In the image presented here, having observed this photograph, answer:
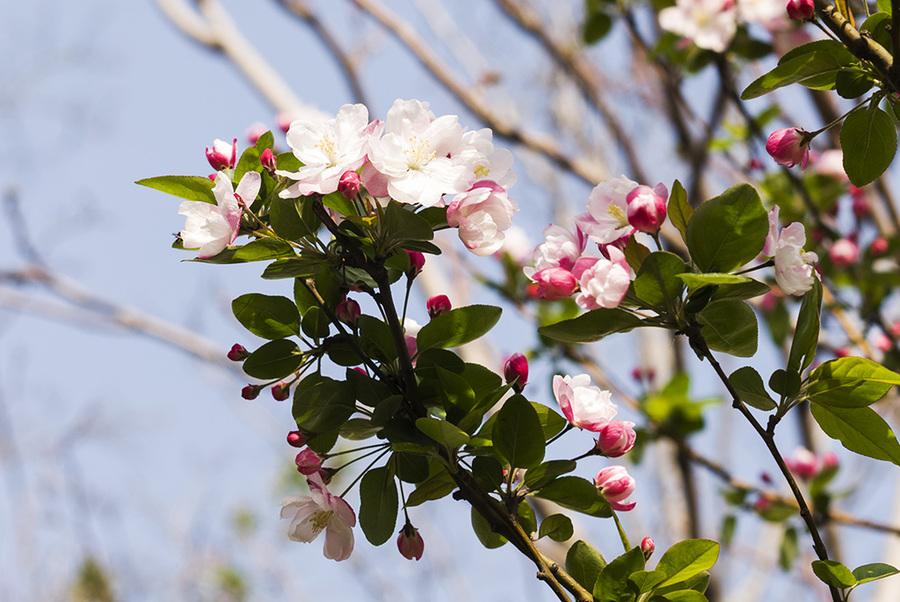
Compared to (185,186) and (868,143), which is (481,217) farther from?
(868,143)

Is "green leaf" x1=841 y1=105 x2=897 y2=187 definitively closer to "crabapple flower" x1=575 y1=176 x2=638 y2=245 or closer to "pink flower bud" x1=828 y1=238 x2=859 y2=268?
"crabapple flower" x1=575 y1=176 x2=638 y2=245

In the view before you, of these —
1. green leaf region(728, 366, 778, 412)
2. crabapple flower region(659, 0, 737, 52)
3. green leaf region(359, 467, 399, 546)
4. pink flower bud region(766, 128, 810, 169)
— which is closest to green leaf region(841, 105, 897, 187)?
pink flower bud region(766, 128, 810, 169)

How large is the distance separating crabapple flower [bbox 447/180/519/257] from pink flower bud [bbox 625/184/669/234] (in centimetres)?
11

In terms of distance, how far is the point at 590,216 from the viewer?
2.32 ft

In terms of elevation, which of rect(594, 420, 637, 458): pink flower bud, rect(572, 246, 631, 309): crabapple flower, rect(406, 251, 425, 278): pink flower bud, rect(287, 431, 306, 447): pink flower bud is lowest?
rect(287, 431, 306, 447): pink flower bud

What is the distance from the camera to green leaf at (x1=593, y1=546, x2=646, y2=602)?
64cm

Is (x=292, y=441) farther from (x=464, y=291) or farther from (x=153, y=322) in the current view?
(x=153, y=322)

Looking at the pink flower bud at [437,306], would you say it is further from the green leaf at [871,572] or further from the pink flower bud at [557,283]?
the green leaf at [871,572]

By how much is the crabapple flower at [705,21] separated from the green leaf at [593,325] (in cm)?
121

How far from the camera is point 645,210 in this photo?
2.14ft

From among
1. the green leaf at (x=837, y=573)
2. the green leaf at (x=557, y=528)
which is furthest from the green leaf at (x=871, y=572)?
the green leaf at (x=557, y=528)

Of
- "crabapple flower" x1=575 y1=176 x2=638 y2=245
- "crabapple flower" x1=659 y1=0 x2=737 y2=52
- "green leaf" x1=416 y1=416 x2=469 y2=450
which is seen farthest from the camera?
"crabapple flower" x1=659 y1=0 x2=737 y2=52

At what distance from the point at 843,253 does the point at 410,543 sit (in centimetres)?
140

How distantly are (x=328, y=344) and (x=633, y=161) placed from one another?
202cm
